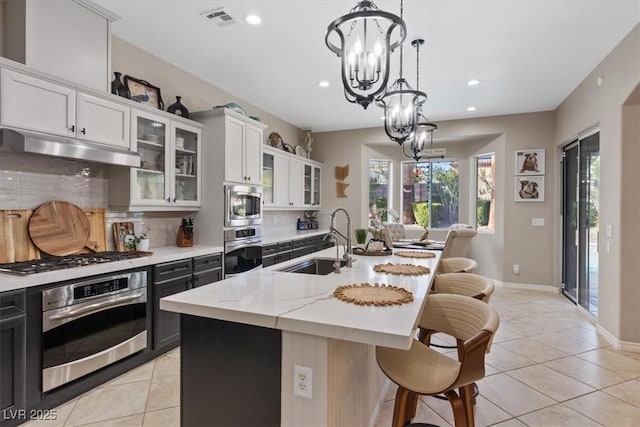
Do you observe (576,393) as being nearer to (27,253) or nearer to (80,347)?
(80,347)

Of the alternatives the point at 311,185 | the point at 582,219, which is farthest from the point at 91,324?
the point at 582,219

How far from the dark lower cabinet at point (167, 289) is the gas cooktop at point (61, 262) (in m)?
0.25

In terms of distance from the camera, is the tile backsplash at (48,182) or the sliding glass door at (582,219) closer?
the tile backsplash at (48,182)

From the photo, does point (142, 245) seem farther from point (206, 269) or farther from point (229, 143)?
point (229, 143)

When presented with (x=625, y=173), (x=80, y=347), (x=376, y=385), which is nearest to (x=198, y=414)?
(x=376, y=385)

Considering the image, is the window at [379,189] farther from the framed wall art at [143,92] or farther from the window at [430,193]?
the framed wall art at [143,92]

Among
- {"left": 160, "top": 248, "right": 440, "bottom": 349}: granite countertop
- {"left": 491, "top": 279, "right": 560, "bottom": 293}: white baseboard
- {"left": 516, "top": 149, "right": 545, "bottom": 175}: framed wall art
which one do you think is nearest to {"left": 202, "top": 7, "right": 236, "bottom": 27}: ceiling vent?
{"left": 160, "top": 248, "right": 440, "bottom": 349}: granite countertop

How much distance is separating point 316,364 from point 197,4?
112 inches

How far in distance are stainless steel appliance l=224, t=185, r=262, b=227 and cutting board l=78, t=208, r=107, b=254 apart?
1140 millimetres

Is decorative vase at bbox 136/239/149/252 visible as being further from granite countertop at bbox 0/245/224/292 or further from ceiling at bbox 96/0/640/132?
ceiling at bbox 96/0/640/132

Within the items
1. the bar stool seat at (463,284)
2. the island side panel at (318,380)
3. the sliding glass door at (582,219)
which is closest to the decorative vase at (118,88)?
the island side panel at (318,380)

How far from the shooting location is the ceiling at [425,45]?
8.98ft

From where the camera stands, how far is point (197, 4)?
271 cm

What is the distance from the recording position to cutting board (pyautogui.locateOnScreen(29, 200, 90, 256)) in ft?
8.32
